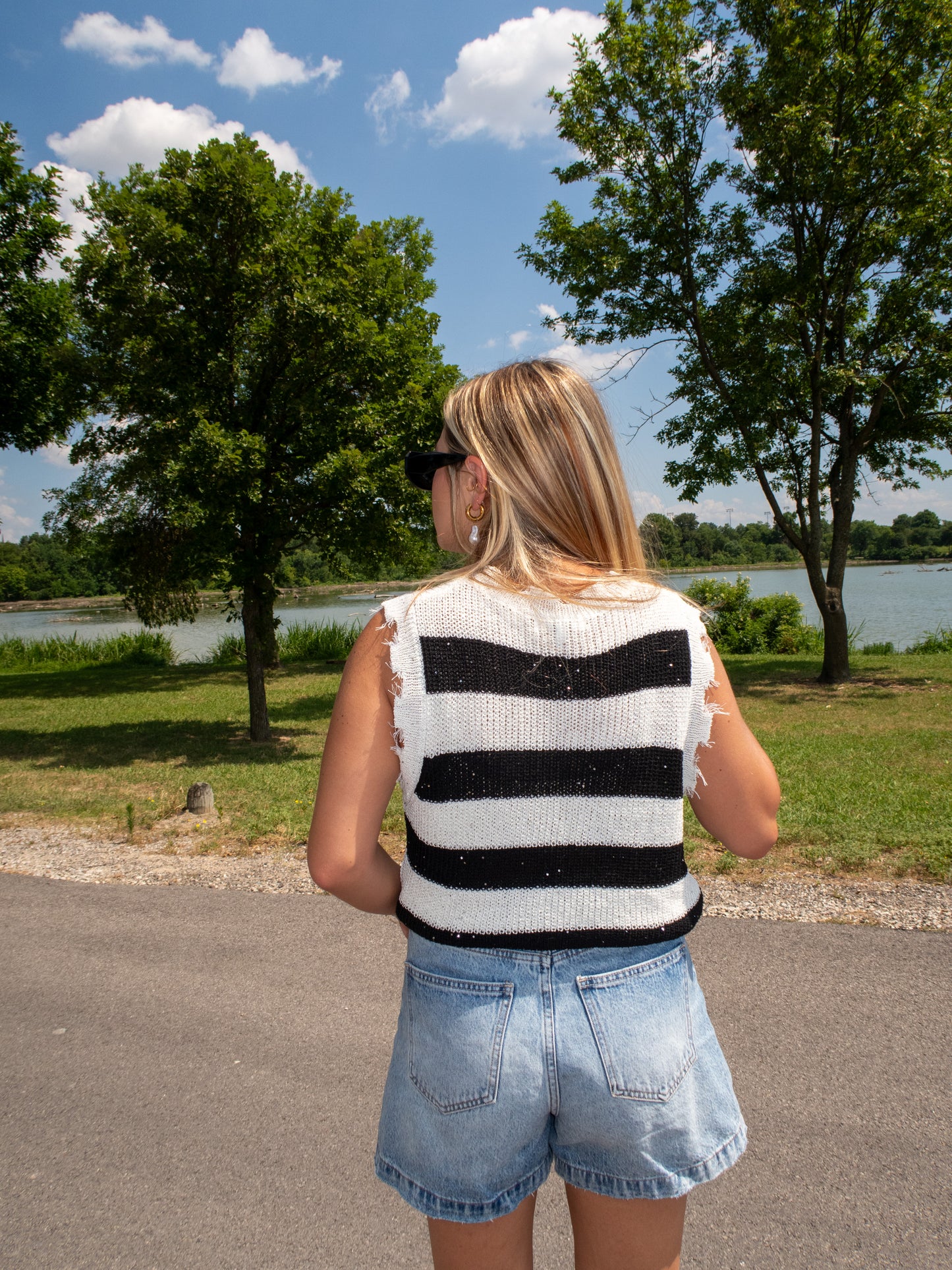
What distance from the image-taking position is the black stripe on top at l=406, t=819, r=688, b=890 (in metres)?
1.19

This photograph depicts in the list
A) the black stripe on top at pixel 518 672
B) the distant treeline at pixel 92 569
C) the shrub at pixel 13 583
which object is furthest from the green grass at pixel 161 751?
the shrub at pixel 13 583

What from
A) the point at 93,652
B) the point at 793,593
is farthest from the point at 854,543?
the point at 93,652

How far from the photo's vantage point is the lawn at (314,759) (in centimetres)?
543

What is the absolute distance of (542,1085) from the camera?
1143 millimetres

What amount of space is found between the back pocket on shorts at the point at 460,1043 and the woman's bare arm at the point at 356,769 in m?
0.23

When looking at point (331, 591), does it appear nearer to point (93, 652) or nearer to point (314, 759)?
point (93, 652)

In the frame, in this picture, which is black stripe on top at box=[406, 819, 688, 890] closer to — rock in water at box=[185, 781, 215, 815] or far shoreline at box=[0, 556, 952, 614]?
rock in water at box=[185, 781, 215, 815]

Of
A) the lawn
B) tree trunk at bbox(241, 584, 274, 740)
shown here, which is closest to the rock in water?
the lawn

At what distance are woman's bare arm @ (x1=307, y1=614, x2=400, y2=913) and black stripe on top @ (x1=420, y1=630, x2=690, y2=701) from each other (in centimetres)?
8

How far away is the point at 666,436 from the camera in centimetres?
1480

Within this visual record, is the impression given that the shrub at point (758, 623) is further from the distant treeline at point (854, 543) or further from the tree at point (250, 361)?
the tree at point (250, 361)

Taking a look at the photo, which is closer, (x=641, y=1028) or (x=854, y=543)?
(x=641, y=1028)

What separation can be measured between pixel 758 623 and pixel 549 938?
20.6m

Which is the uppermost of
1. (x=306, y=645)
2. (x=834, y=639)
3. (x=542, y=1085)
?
(x=542, y=1085)
